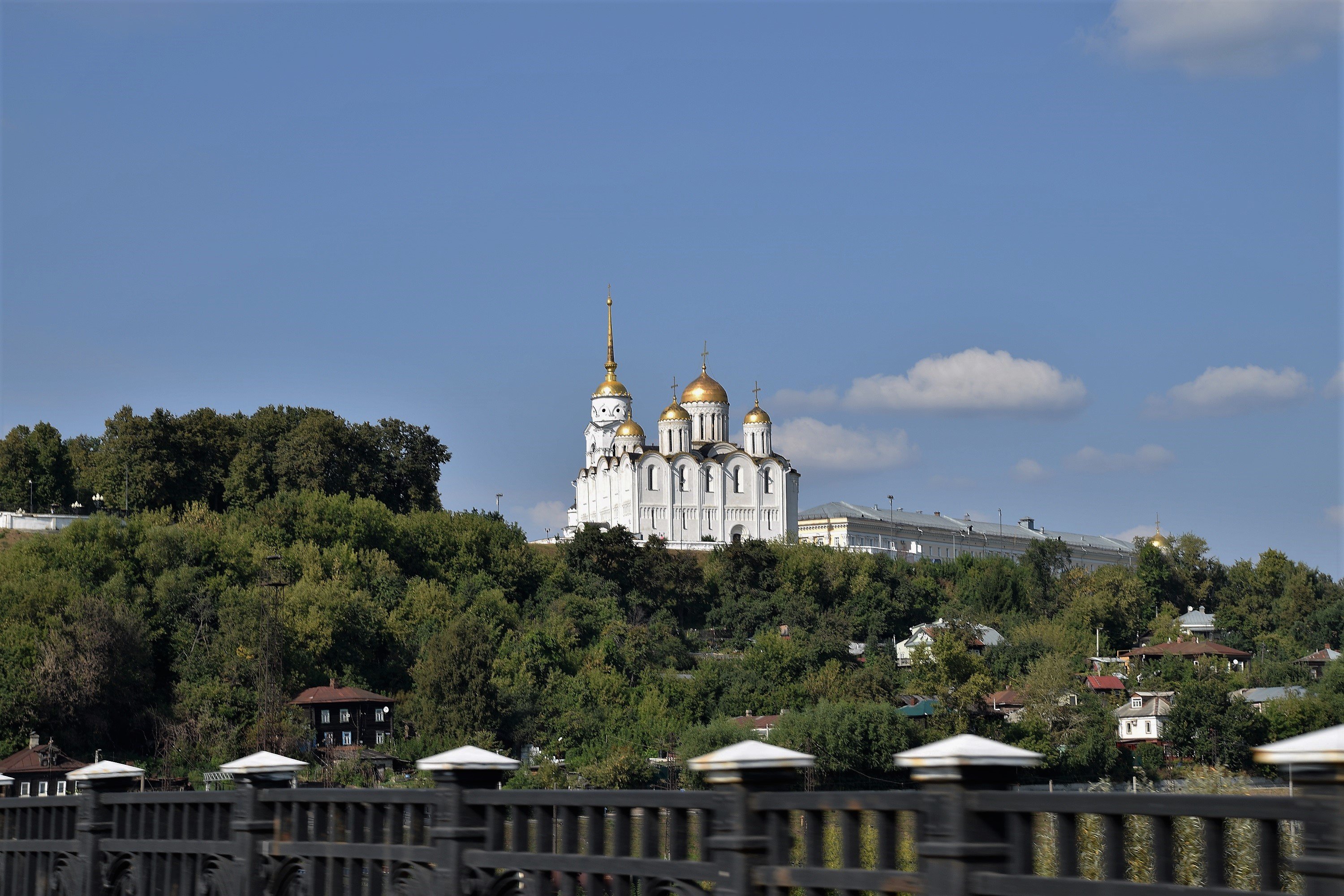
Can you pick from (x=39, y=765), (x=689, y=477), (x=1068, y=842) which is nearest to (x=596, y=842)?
(x=1068, y=842)

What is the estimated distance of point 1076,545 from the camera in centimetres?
12419

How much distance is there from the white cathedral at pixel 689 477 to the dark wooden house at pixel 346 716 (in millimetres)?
31719

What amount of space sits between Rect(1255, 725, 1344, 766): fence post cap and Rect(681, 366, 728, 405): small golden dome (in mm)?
84132

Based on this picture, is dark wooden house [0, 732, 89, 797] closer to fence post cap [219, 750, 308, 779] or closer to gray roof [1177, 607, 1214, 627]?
fence post cap [219, 750, 308, 779]

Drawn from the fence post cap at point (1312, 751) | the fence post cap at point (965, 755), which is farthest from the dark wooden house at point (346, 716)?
the fence post cap at point (1312, 751)

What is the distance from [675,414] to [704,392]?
11.9 feet

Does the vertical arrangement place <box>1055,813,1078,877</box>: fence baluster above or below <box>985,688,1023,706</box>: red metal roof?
above

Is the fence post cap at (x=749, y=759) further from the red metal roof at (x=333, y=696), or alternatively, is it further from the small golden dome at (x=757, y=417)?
the small golden dome at (x=757, y=417)

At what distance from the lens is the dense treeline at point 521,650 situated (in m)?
44.7

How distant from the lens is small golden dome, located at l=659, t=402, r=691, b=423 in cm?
8494

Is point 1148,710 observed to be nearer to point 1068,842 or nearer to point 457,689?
point 457,689

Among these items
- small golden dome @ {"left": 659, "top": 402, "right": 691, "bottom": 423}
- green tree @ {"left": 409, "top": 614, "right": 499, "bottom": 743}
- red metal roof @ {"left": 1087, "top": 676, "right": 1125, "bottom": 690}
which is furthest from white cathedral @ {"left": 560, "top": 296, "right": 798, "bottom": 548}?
green tree @ {"left": 409, "top": 614, "right": 499, "bottom": 743}

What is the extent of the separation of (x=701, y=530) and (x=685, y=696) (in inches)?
1078

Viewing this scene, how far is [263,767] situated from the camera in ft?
23.8
